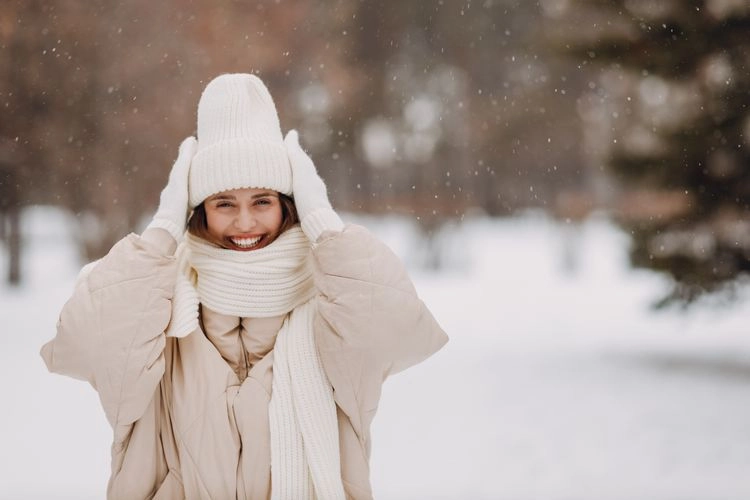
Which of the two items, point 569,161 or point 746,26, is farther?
point 569,161

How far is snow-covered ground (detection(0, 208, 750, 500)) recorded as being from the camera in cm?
459

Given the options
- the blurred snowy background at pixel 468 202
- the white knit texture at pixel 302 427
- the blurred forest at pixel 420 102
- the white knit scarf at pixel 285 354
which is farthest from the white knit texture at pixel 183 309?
the blurred forest at pixel 420 102

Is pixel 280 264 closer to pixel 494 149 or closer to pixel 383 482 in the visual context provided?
pixel 383 482

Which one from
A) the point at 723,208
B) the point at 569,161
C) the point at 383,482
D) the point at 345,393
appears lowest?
the point at 383,482

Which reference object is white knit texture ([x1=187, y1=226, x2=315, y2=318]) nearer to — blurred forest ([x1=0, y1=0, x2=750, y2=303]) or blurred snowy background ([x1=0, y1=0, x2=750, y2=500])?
blurred snowy background ([x1=0, y1=0, x2=750, y2=500])

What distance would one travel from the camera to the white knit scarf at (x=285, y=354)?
1887 millimetres

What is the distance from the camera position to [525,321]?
10641 mm

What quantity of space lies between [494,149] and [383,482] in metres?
20.2

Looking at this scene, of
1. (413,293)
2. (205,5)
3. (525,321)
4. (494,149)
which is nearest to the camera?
(413,293)

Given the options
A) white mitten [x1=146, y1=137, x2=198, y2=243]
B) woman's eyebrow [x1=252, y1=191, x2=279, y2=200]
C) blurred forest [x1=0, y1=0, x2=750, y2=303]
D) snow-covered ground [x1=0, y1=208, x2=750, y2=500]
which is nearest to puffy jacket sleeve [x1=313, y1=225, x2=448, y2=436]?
woman's eyebrow [x1=252, y1=191, x2=279, y2=200]

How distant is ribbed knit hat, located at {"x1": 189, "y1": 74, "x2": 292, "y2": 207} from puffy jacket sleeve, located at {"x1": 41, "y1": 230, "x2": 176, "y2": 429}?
259 millimetres

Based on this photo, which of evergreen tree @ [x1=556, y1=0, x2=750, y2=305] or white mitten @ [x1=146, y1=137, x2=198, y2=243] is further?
evergreen tree @ [x1=556, y1=0, x2=750, y2=305]

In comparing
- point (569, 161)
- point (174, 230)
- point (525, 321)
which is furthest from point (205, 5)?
point (569, 161)

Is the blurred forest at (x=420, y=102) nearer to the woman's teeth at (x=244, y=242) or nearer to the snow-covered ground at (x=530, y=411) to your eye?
the snow-covered ground at (x=530, y=411)
